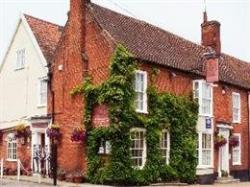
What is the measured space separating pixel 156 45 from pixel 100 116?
6080 mm

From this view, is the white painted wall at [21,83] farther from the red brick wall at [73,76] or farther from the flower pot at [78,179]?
the flower pot at [78,179]

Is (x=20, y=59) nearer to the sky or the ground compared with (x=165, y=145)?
nearer to the sky

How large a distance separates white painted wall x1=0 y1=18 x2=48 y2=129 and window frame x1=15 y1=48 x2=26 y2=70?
0.20m

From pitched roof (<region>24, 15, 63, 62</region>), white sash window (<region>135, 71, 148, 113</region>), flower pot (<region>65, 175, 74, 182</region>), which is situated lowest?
flower pot (<region>65, 175, 74, 182</region>)

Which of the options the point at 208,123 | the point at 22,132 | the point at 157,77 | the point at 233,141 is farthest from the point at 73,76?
the point at 233,141

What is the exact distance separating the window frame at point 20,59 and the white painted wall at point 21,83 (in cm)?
20

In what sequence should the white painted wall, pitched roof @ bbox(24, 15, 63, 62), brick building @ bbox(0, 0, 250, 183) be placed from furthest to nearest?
pitched roof @ bbox(24, 15, 63, 62) < the white painted wall < brick building @ bbox(0, 0, 250, 183)

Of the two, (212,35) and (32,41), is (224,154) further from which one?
(32,41)

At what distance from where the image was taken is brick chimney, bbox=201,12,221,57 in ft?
118

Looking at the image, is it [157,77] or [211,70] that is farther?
[211,70]

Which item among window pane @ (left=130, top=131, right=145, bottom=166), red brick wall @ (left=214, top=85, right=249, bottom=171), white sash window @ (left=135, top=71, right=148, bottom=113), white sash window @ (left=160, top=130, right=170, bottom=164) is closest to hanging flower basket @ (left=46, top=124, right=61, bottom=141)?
window pane @ (left=130, top=131, right=145, bottom=166)

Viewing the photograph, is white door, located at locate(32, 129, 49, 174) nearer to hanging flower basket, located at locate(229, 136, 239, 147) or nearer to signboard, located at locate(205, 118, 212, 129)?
signboard, located at locate(205, 118, 212, 129)

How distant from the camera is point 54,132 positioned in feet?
91.8

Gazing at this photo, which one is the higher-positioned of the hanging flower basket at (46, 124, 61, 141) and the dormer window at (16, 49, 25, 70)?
the dormer window at (16, 49, 25, 70)
